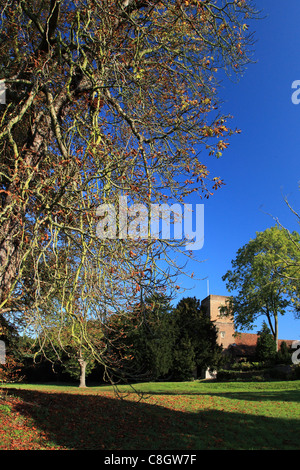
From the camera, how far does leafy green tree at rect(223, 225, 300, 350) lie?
25.4 m

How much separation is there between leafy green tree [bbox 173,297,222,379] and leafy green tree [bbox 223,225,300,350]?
2.59 m

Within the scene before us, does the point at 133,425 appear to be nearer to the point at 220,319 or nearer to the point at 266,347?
the point at 266,347

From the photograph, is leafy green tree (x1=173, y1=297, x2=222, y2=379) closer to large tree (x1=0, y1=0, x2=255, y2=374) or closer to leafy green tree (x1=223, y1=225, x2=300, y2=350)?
leafy green tree (x1=223, y1=225, x2=300, y2=350)

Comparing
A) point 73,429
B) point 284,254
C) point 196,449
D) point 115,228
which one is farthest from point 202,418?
point 284,254

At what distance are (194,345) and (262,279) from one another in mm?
7368

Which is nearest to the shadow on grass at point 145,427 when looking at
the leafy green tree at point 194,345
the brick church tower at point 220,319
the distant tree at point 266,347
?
the leafy green tree at point 194,345

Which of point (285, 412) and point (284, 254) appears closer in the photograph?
point (285, 412)

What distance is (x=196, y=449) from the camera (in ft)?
19.2

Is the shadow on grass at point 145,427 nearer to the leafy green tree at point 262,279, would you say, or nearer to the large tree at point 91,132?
the large tree at point 91,132

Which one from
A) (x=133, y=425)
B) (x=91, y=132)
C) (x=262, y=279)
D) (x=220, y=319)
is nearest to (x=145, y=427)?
(x=133, y=425)

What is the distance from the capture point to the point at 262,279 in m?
26.0

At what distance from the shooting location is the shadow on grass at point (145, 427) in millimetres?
6066

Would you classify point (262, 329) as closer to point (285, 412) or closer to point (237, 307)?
point (237, 307)

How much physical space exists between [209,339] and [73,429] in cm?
2342
